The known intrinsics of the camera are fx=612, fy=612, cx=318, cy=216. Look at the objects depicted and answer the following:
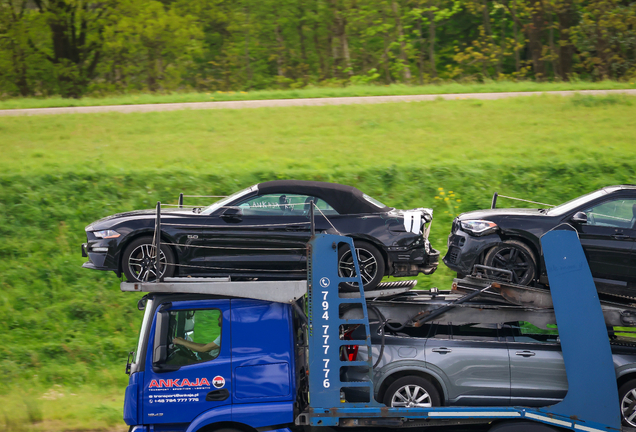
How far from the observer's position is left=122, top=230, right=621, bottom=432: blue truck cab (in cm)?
535

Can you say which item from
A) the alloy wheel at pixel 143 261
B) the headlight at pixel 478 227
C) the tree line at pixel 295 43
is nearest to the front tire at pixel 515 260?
the headlight at pixel 478 227

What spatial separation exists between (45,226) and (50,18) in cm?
1881

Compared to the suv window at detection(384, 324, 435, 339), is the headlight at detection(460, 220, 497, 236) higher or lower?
higher

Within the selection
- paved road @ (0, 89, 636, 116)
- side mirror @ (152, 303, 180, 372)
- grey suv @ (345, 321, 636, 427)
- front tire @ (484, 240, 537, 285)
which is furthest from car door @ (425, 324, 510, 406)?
paved road @ (0, 89, 636, 116)

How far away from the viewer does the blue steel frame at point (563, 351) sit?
530 cm

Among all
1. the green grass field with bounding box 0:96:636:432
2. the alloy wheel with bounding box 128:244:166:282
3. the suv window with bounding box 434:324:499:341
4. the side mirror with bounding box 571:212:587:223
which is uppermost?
the green grass field with bounding box 0:96:636:432

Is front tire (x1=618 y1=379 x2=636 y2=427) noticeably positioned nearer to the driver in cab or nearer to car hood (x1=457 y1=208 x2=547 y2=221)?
car hood (x1=457 y1=208 x2=547 y2=221)

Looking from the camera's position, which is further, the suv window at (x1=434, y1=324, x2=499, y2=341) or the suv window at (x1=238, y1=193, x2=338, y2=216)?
the suv window at (x1=238, y1=193, x2=338, y2=216)

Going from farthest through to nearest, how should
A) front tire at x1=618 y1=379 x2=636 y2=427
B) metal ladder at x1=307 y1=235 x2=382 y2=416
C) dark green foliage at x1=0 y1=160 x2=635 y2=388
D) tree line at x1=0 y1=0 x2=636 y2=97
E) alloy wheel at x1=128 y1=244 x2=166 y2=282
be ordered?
tree line at x1=0 y1=0 x2=636 y2=97 < dark green foliage at x1=0 y1=160 x2=635 y2=388 < alloy wheel at x1=128 y1=244 x2=166 y2=282 < front tire at x1=618 y1=379 x2=636 y2=427 < metal ladder at x1=307 y1=235 x2=382 y2=416

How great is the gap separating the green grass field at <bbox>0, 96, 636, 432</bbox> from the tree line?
10898mm

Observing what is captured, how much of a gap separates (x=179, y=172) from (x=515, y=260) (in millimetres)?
8405

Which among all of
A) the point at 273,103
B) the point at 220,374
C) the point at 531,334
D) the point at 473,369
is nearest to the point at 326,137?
the point at 273,103

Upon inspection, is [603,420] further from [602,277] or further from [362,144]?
[362,144]

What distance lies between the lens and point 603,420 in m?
5.25
